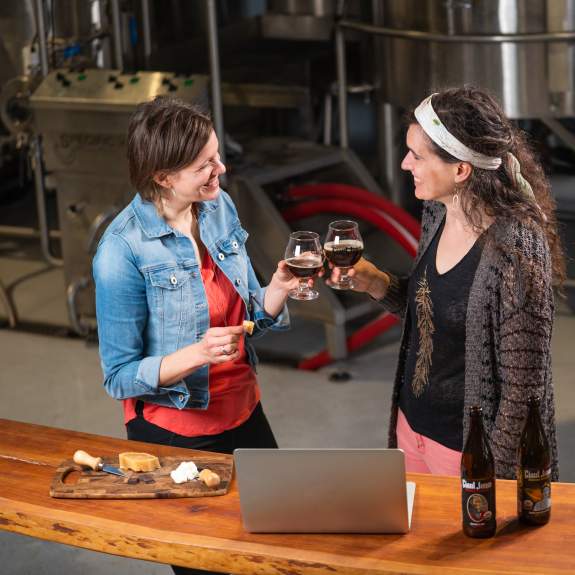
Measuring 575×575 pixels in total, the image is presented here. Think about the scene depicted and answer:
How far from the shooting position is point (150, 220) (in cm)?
272

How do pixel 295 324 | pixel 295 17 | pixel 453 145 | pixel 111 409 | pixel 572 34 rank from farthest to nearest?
→ pixel 295 17, pixel 295 324, pixel 572 34, pixel 111 409, pixel 453 145

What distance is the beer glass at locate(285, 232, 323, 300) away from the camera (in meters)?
2.59

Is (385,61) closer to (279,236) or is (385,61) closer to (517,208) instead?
(279,236)

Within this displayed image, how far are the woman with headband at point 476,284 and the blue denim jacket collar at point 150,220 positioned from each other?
427 millimetres

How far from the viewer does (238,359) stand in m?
2.86

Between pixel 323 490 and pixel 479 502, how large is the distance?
30 cm

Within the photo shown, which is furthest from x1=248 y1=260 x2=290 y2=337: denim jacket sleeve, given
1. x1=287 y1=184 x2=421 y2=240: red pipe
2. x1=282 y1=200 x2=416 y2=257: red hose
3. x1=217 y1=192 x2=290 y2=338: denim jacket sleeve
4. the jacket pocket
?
x1=287 y1=184 x2=421 y2=240: red pipe

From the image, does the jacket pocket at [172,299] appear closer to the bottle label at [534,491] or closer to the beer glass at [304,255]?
the beer glass at [304,255]

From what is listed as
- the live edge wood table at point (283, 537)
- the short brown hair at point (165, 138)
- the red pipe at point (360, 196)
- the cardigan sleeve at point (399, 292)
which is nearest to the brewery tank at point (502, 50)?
the red pipe at point (360, 196)

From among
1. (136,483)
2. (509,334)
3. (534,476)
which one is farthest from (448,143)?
(136,483)

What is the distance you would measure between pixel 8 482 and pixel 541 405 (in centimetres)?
119

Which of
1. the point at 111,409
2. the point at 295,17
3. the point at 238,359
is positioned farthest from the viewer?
the point at 295,17

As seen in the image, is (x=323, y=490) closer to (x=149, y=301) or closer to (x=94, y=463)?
(x=94, y=463)

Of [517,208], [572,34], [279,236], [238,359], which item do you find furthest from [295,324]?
[517,208]
